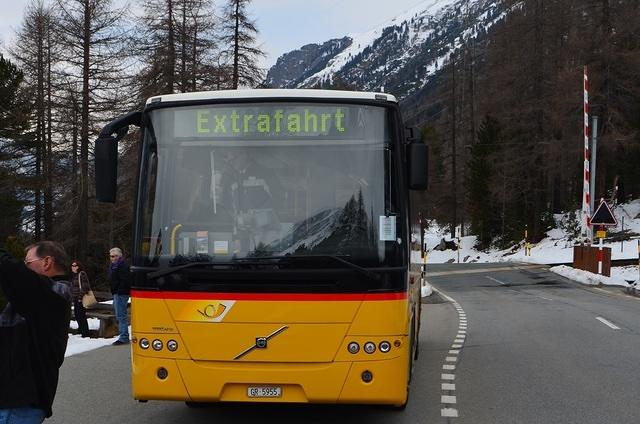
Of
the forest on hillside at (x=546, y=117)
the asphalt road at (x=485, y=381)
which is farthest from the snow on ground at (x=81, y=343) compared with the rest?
the forest on hillside at (x=546, y=117)

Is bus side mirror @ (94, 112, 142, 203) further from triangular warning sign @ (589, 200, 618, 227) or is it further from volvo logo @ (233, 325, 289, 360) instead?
triangular warning sign @ (589, 200, 618, 227)

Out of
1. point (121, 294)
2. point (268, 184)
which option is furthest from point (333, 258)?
point (121, 294)

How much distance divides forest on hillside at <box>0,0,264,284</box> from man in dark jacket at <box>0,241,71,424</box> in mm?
21647

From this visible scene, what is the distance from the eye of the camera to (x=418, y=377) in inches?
320

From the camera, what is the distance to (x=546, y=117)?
4156 centimetres

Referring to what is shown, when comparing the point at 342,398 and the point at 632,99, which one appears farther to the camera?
the point at 632,99

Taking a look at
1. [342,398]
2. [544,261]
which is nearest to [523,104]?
[544,261]

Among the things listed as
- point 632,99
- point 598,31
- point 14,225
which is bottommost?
point 14,225

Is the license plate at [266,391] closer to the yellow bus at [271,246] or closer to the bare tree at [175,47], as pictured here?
the yellow bus at [271,246]

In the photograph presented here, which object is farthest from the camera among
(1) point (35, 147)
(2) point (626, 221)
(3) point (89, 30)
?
(2) point (626, 221)

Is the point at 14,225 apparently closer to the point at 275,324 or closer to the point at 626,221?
the point at 275,324

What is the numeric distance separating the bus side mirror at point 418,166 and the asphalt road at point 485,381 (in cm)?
228

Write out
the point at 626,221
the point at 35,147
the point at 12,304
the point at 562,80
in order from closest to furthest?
the point at 12,304 < the point at 35,147 < the point at 562,80 < the point at 626,221

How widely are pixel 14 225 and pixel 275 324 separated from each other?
28.0 meters
